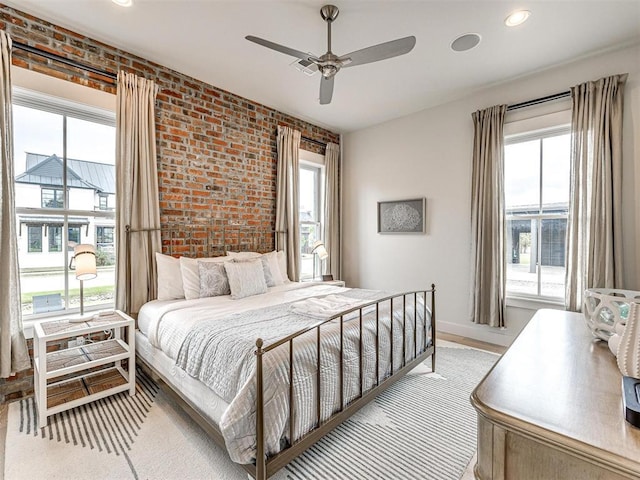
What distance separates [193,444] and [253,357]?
901mm

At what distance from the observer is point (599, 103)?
2.89 m

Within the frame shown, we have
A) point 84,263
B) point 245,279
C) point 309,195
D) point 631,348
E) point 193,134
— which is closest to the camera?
point 631,348

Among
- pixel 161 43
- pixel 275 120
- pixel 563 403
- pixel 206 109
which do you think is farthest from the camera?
pixel 275 120

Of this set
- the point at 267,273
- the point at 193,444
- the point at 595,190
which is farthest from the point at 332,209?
the point at 193,444

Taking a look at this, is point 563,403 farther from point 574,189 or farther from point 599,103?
point 599,103

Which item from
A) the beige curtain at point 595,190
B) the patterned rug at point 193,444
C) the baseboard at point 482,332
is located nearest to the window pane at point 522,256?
→ the beige curtain at point 595,190

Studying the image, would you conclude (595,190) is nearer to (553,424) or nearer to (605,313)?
(605,313)

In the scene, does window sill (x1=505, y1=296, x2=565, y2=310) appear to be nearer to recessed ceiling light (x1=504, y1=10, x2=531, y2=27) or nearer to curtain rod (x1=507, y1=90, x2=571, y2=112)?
curtain rod (x1=507, y1=90, x2=571, y2=112)

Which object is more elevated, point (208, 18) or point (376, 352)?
point (208, 18)

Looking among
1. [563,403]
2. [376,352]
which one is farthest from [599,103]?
[563,403]

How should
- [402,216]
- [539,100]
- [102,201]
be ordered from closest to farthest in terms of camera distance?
[102,201], [539,100], [402,216]

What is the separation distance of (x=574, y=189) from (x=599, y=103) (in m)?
0.82

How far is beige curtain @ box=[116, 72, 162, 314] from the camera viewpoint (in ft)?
9.21

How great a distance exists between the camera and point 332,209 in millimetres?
5055
